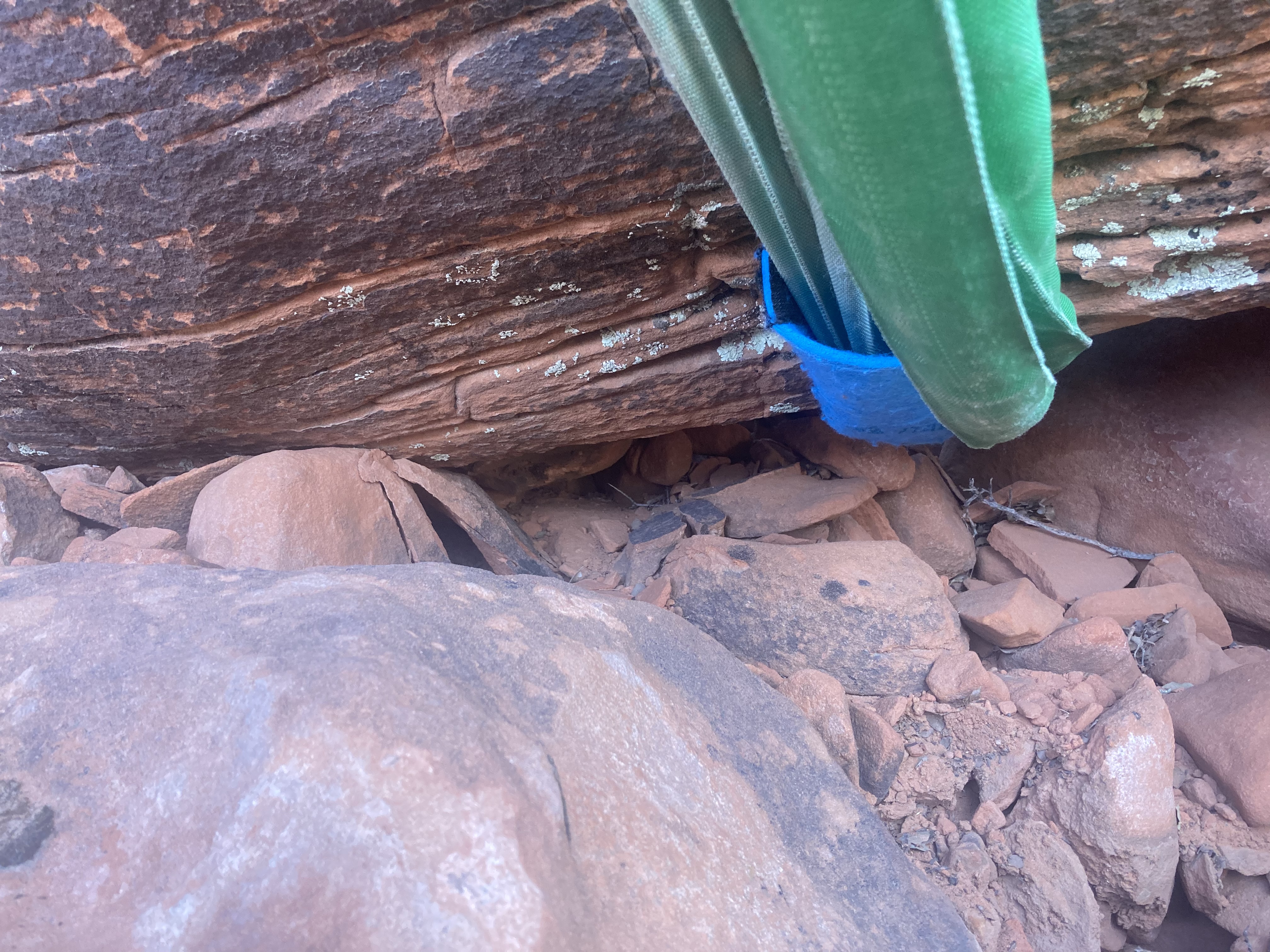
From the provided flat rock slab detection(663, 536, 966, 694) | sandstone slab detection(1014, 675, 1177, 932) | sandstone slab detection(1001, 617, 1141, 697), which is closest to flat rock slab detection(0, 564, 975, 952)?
sandstone slab detection(1014, 675, 1177, 932)

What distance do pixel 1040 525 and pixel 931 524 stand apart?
0.38 m

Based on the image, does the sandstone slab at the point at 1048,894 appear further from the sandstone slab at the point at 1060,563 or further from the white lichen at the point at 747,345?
the white lichen at the point at 747,345

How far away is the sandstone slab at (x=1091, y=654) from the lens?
1.80 metres

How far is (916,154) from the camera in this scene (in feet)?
2.85

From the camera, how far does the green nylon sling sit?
79 cm

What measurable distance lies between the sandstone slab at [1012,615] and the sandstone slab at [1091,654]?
Result: 0.16ft

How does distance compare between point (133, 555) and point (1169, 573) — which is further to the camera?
point (1169, 573)

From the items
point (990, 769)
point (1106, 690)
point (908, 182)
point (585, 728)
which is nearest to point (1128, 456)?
point (1106, 690)

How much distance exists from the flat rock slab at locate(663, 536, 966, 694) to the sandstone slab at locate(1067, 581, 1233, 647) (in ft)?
1.50

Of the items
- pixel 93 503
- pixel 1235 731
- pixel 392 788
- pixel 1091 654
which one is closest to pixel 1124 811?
pixel 1235 731

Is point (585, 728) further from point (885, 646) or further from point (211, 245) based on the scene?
point (211, 245)

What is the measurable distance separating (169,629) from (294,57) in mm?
1093

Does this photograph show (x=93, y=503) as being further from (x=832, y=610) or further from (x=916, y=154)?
(x=916, y=154)

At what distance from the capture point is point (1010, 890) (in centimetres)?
145
